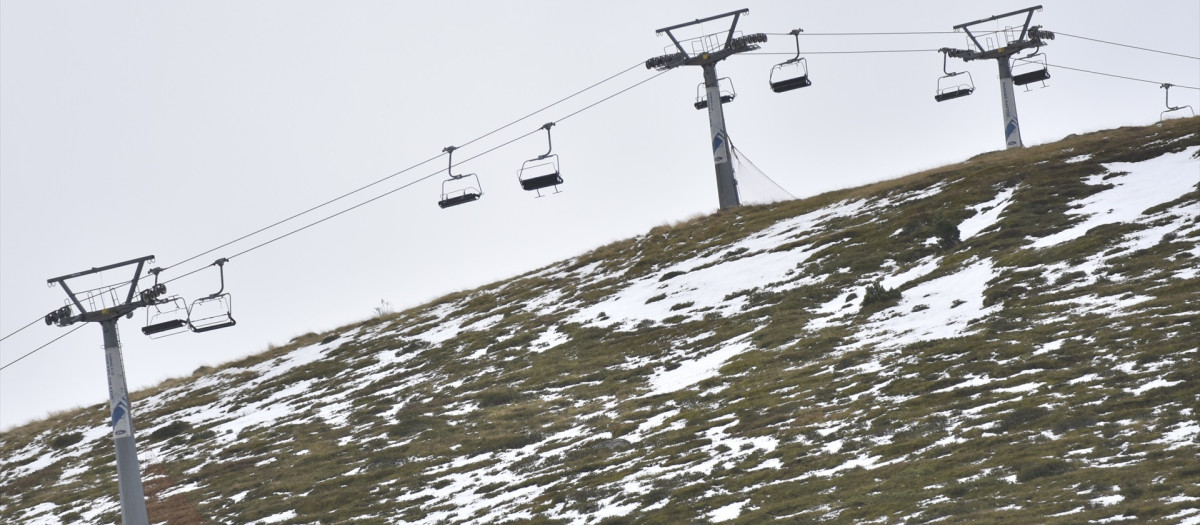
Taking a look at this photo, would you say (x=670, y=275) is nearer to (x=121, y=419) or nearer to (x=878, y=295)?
(x=878, y=295)

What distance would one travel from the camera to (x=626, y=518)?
30.0 meters

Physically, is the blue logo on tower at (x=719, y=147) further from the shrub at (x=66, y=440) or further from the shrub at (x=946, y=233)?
the shrub at (x=66, y=440)

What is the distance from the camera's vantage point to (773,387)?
4081cm

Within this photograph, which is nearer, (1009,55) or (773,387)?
(773,387)

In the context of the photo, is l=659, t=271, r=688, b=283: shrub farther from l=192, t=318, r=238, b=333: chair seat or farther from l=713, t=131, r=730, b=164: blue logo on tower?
l=192, t=318, r=238, b=333: chair seat

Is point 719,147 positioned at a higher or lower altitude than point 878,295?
higher

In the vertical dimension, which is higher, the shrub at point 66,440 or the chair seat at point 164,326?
the chair seat at point 164,326

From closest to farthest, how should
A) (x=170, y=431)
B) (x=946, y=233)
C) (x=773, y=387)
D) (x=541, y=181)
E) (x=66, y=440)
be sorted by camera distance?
(x=773, y=387) → (x=541, y=181) → (x=946, y=233) → (x=170, y=431) → (x=66, y=440)

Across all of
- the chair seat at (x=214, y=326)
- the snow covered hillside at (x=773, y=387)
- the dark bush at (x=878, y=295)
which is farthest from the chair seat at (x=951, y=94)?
the chair seat at (x=214, y=326)

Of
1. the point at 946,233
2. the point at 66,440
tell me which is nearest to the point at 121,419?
the point at 66,440

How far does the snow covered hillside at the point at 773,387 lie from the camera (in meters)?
27.5

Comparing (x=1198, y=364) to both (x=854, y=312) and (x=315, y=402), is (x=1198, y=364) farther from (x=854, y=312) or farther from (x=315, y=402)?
(x=315, y=402)

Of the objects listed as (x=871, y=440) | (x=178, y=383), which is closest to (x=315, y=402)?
(x=178, y=383)

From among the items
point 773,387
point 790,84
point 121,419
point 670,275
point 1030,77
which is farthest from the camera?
point 1030,77
